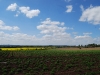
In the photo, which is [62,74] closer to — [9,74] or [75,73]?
[75,73]

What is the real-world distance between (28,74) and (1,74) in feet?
9.14

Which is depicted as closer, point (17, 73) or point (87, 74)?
point (87, 74)

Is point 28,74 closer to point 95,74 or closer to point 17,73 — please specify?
point 17,73

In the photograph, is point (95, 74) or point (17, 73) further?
point (17, 73)

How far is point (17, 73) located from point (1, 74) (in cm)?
151

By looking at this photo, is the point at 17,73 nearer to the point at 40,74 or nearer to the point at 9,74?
the point at 9,74

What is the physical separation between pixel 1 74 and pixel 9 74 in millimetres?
789

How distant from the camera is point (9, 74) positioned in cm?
1476

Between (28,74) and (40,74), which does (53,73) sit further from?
(28,74)

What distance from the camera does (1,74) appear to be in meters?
14.8

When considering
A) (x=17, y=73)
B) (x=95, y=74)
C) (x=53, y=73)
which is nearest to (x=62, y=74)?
(x=53, y=73)

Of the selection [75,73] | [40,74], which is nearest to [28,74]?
[40,74]

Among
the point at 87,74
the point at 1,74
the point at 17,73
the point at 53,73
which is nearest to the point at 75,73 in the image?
the point at 87,74

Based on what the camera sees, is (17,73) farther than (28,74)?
Yes
